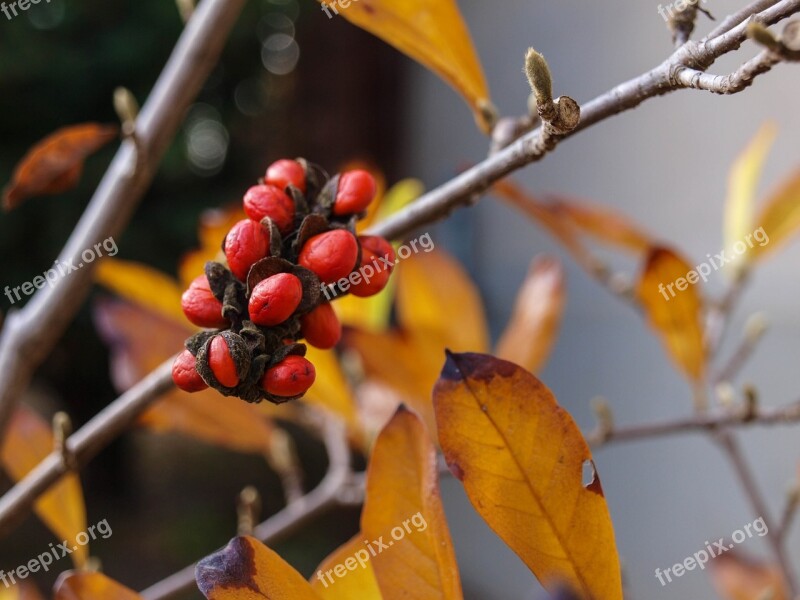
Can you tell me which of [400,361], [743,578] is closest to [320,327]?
[400,361]

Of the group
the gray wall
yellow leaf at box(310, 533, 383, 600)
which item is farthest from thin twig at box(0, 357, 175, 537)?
the gray wall

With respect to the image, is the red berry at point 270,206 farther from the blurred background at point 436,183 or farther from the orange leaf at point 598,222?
the blurred background at point 436,183

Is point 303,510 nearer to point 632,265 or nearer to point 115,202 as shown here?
point 115,202

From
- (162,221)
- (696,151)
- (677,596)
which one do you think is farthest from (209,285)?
(162,221)

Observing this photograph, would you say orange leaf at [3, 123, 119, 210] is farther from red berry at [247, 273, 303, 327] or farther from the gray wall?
the gray wall

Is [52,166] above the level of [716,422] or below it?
above

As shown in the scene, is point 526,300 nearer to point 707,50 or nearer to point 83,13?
point 707,50

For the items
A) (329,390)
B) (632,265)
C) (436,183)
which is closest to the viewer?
(329,390)
